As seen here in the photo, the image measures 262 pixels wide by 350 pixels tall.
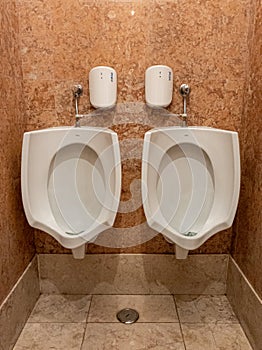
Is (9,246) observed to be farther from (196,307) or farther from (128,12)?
(128,12)

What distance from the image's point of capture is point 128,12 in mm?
1358

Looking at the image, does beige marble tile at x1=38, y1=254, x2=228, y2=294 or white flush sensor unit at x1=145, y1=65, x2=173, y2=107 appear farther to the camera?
beige marble tile at x1=38, y1=254, x2=228, y2=294

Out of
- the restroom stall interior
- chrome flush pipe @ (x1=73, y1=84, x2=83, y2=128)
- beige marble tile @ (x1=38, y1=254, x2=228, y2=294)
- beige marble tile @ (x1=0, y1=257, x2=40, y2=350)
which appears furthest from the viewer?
beige marble tile @ (x1=38, y1=254, x2=228, y2=294)

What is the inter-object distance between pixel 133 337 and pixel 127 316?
5.2 inches

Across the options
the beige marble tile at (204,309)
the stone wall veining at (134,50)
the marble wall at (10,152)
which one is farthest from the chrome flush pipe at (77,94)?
the beige marble tile at (204,309)

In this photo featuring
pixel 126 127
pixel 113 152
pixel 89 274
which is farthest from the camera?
pixel 89 274

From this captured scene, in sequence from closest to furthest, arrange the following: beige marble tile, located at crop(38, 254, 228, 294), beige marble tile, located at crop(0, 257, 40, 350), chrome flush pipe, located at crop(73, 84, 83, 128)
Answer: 1. beige marble tile, located at crop(0, 257, 40, 350)
2. chrome flush pipe, located at crop(73, 84, 83, 128)
3. beige marble tile, located at crop(38, 254, 228, 294)

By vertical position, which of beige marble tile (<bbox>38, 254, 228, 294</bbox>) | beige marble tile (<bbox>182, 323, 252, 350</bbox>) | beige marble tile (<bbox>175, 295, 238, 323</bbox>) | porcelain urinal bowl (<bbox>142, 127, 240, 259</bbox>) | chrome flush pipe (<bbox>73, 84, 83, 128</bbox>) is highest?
chrome flush pipe (<bbox>73, 84, 83, 128</bbox>)

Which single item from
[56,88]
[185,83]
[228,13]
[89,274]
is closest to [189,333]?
[89,274]

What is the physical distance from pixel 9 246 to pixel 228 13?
1380 millimetres

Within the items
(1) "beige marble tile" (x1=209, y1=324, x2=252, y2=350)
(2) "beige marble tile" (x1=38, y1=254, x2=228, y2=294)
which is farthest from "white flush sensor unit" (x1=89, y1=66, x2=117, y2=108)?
(1) "beige marble tile" (x1=209, y1=324, x2=252, y2=350)

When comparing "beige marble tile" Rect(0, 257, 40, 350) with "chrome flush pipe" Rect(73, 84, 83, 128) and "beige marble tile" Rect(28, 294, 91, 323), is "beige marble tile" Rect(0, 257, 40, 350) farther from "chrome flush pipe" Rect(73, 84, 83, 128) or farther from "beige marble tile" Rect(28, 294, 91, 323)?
"chrome flush pipe" Rect(73, 84, 83, 128)

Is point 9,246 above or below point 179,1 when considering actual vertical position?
below

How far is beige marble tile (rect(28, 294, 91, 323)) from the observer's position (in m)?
1.43
